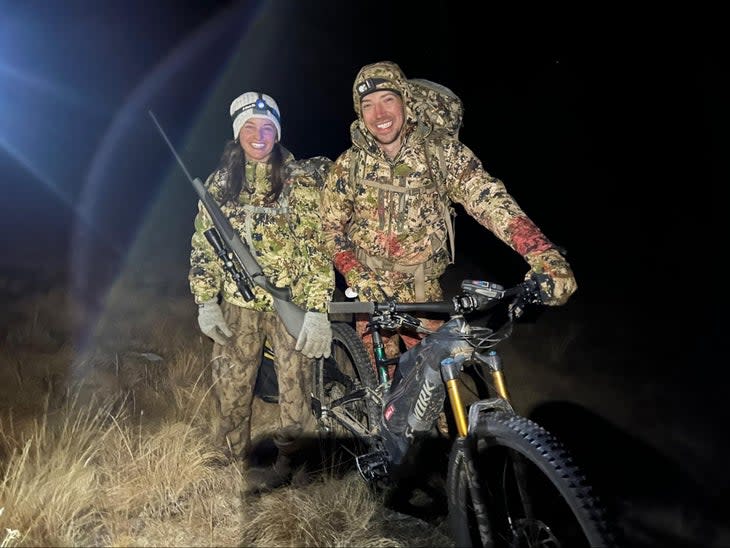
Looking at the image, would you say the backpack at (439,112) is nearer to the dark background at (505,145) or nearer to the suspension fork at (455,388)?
the suspension fork at (455,388)

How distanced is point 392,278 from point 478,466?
1.56m

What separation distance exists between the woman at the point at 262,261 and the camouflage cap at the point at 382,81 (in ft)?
2.07

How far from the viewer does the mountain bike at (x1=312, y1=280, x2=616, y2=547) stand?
218 cm

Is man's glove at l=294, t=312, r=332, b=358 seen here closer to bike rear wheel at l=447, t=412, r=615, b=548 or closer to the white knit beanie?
bike rear wheel at l=447, t=412, r=615, b=548

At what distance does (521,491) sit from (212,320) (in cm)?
224

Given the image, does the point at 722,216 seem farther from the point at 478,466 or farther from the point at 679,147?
the point at 478,466

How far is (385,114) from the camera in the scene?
11.1ft

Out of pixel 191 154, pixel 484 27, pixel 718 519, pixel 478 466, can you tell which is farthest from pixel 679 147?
pixel 484 27

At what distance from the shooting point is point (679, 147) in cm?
1756

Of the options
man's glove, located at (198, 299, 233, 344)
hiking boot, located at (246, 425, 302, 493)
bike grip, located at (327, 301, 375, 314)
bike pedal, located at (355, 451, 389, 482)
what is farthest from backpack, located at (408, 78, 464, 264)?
hiking boot, located at (246, 425, 302, 493)

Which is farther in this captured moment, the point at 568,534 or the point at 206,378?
the point at 206,378

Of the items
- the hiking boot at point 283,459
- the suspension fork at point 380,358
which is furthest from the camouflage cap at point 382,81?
the hiking boot at point 283,459

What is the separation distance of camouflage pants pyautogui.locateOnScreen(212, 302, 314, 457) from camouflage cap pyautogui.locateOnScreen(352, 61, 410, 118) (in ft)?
5.49

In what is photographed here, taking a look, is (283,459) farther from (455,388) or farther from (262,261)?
(455,388)
